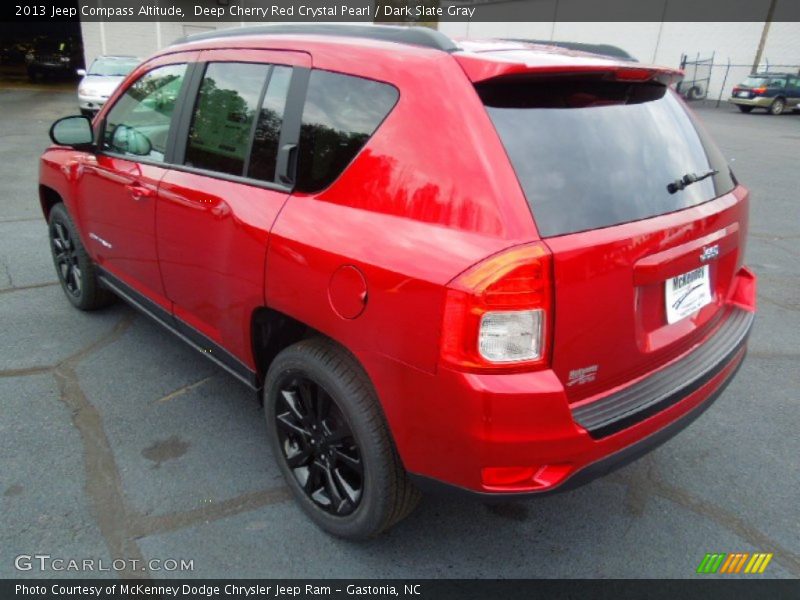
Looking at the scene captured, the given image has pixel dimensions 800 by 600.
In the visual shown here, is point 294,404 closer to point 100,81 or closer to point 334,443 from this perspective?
point 334,443

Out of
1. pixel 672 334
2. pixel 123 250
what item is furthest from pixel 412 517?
pixel 123 250

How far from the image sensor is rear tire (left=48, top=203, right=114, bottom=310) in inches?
160

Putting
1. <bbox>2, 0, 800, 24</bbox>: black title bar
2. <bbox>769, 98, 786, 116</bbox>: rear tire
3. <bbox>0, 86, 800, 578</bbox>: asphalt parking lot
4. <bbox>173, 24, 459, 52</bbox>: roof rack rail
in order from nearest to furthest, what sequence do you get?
<bbox>173, 24, 459, 52</bbox>: roof rack rail → <bbox>0, 86, 800, 578</bbox>: asphalt parking lot → <bbox>2, 0, 800, 24</bbox>: black title bar → <bbox>769, 98, 786, 116</bbox>: rear tire

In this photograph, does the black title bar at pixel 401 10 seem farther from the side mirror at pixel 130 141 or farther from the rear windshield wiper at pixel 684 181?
the rear windshield wiper at pixel 684 181

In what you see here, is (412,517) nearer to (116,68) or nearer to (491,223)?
(491,223)

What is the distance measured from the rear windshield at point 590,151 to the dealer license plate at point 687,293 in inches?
9.7

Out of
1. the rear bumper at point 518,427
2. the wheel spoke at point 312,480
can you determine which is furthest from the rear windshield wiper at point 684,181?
the wheel spoke at point 312,480

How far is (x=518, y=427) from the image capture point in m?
1.74

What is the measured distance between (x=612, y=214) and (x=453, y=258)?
1.85 ft

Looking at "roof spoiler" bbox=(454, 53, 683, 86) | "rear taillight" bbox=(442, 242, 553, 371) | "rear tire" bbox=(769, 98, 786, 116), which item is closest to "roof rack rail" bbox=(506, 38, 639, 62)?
"roof spoiler" bbox=(454, 53, 683, 86)

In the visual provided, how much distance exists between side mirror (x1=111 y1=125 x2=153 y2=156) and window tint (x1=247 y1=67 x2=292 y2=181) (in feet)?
3.28

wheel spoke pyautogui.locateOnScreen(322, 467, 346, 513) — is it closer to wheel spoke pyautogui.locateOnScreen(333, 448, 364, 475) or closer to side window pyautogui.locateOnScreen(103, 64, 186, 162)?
wheel spoke pyautogui.locateOnScreen(333, 448, 364, 475)

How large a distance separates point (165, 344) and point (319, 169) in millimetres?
2276

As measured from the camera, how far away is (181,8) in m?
22.7
